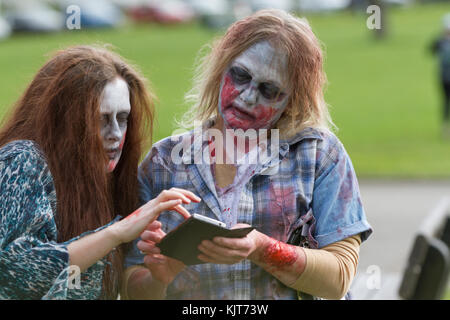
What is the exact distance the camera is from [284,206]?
98.4 inches

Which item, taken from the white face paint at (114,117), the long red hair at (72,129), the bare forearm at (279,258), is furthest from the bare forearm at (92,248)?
the bare forearm at (279,258)

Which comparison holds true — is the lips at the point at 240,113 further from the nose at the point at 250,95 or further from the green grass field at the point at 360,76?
the green grass field at the point at 360,76

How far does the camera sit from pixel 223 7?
131ft

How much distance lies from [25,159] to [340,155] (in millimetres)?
918

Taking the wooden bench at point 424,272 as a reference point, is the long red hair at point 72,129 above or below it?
above

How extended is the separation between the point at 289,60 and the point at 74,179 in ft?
2.33

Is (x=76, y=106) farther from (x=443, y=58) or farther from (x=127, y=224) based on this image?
(x=443, y=58)

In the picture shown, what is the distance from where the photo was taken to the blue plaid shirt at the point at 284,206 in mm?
2502

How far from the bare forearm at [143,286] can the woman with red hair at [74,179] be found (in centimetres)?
5

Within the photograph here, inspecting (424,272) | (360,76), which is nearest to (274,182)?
(424,272)

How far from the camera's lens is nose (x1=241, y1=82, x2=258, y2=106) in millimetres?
2512

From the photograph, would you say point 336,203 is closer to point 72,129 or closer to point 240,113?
point 240,113

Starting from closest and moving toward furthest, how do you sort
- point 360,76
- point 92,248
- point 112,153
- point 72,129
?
point 92,248 < point 72,129 < point 112,153 < point 360,76

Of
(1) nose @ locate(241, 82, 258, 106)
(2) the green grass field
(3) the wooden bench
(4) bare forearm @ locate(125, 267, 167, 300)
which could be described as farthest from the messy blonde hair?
(3) the wooden bench
